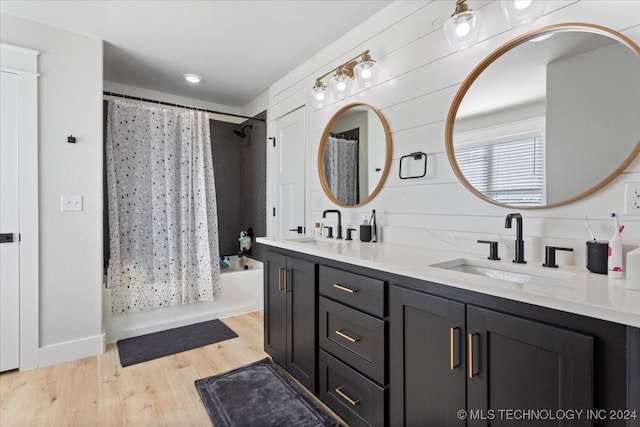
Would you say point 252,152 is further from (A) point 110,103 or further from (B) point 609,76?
(B) point 609,76

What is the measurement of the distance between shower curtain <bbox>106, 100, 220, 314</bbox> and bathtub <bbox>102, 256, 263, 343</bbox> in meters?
0.08

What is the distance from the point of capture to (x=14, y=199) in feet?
7.06

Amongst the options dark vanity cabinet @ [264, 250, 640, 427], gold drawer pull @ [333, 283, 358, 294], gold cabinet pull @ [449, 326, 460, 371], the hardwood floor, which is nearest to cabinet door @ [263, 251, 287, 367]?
dark vanity cabinet @ [264, 250, 640, 427]

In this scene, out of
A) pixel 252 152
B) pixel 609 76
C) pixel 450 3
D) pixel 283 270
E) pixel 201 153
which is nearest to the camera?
pixel 609 76

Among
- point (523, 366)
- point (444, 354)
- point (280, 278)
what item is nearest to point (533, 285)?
point (523, 366)

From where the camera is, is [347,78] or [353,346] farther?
[347,78]

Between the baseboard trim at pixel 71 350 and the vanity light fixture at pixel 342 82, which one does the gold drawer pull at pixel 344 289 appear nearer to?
the vanity light fixture at pixel 342 82

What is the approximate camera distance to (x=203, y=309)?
317 centimetres

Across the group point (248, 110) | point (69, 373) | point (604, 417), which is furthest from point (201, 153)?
point (604, 417)

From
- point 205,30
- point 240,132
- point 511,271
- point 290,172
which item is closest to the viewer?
point 511,271

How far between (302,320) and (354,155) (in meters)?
1.23

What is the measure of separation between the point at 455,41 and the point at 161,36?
216 centimetres

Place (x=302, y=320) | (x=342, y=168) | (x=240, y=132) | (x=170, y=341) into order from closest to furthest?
1. (x=302, y=320)
2. (x=342, y=168)
3. (x=170, y=341)
4. (x=240, y=132)

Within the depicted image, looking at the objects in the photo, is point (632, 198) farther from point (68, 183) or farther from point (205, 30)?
point (68, 183)
